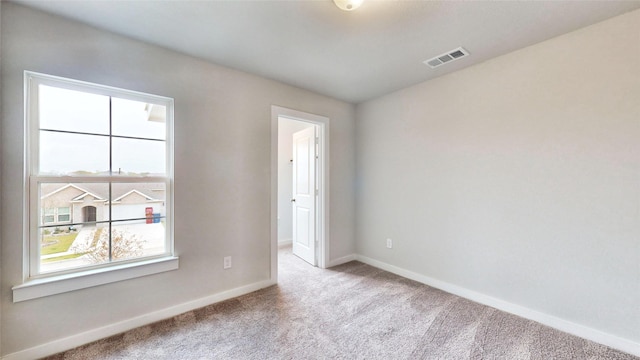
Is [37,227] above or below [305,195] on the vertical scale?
below

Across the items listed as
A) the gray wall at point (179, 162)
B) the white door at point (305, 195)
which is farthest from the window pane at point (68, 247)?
the white door at point (305, 195)

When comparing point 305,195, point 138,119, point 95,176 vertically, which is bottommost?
point 305,195

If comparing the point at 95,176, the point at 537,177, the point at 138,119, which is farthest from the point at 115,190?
the point at 537,177

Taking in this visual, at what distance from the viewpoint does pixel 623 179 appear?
1762mm

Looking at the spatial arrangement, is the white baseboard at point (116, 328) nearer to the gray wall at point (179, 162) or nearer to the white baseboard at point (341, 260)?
the gray wall at point (179, 162)

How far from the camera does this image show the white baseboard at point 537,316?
69.2 inches

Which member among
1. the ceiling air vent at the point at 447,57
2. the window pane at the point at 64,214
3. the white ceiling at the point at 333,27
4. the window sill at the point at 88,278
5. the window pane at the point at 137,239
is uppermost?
the white ceiling at the point at 333,27

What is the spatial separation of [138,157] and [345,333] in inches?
89.3

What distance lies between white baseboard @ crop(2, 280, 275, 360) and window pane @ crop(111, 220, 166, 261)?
0.51 meters

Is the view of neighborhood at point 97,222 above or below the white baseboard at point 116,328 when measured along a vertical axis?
above

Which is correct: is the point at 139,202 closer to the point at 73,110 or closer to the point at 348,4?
the point at 73,110

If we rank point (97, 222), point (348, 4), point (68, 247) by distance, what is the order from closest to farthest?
point (348, 4)
point (68, 247)
point (97, 222)

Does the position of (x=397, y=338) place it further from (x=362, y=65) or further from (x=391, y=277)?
(x=362, y=65)

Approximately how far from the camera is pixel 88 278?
1.83 meters
